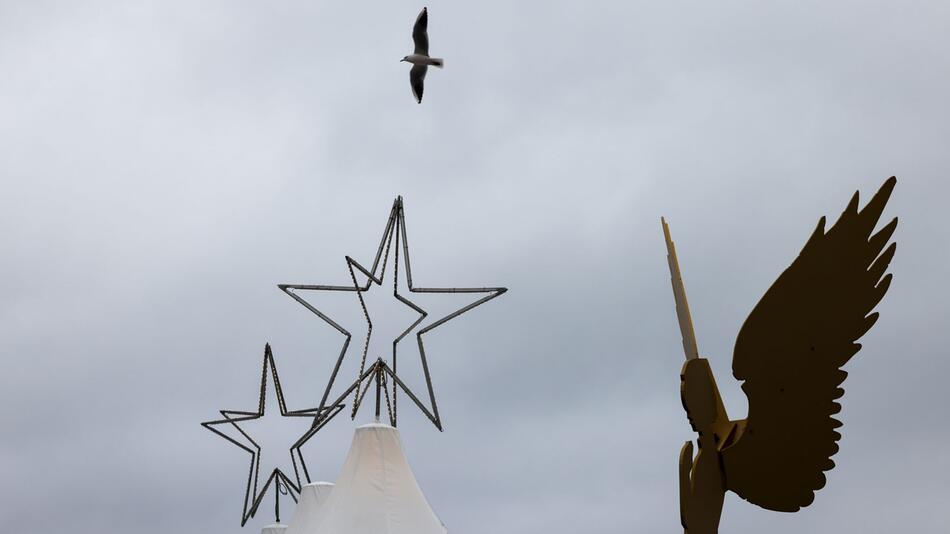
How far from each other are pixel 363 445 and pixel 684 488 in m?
6.71

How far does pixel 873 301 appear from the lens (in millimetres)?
8859

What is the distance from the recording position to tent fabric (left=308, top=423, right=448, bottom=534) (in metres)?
14.7

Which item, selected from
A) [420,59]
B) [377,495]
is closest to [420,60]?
[420,59]

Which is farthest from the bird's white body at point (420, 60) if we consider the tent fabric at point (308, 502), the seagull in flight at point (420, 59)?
the tent fabric at point (308, 502)

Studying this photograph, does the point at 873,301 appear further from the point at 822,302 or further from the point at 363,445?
the point at 363,445

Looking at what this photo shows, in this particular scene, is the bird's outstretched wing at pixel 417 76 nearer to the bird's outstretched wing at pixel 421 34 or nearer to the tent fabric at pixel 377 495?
the bird's outstretched wing at pixel 421 34

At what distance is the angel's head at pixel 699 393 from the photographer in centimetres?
906

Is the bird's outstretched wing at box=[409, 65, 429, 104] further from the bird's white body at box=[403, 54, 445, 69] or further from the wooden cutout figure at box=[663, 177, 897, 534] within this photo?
the wooden cutout figure at box=[663, 177, 897, 534]

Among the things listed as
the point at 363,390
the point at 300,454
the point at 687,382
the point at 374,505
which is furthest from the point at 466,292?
the point at 687,382

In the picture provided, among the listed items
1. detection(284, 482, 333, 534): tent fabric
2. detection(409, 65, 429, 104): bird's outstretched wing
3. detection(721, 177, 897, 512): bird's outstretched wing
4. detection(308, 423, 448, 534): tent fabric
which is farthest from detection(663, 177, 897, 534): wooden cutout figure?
detection(284, 482, 333, 534): tent fabric

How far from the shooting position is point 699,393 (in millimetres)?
9117

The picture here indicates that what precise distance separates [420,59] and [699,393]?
6.56m

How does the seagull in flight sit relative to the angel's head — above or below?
above

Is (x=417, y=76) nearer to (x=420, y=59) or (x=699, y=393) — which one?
(x=420, y=59)
